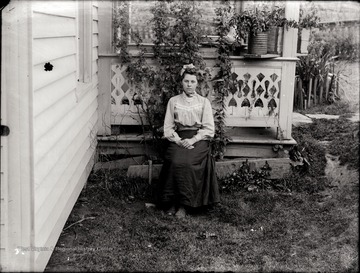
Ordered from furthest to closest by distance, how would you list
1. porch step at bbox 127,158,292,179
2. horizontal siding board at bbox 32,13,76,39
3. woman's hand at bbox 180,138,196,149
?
porch step at bbox 127,158,292,179
woman's hand at bbox 180,138,196,149
horizontal siding board at bbox 32,13,76,39

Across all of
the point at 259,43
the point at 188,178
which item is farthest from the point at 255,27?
the point at 188,178

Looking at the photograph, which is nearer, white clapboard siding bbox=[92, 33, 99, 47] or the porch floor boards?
white clapboard siding bbox=[92, 33, 99, 47]

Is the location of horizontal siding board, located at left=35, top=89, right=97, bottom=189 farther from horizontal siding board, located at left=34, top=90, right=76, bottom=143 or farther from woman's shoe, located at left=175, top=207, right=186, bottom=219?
woman's shoe, located at left=175, top=207, right=186, bottom=219

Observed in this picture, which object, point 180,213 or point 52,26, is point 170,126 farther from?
point 52,26

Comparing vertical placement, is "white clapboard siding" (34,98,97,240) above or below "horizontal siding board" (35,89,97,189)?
below

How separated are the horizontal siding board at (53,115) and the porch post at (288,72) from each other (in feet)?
9.92

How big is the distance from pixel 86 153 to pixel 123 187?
0.60 metres

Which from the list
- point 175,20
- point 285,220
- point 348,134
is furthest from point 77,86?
point 348,134

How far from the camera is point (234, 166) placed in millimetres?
6707

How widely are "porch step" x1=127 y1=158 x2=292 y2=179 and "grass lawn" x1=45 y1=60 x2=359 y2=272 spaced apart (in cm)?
13

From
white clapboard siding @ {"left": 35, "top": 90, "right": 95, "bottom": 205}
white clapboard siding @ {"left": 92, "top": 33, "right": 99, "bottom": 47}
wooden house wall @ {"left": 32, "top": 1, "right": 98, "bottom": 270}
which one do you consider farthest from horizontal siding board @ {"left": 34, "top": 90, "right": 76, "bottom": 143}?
white clapboard siding @ {"left": 92, "top": 33, "right": 99, "bottom": 47}

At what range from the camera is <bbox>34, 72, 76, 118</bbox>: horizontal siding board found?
141 inches

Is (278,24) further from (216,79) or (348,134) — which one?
(348,134)

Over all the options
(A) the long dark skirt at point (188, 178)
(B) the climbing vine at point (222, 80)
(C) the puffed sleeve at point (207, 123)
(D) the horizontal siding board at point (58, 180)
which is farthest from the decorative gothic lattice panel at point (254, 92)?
(D) the horizontal siding board at point (58, 180)
